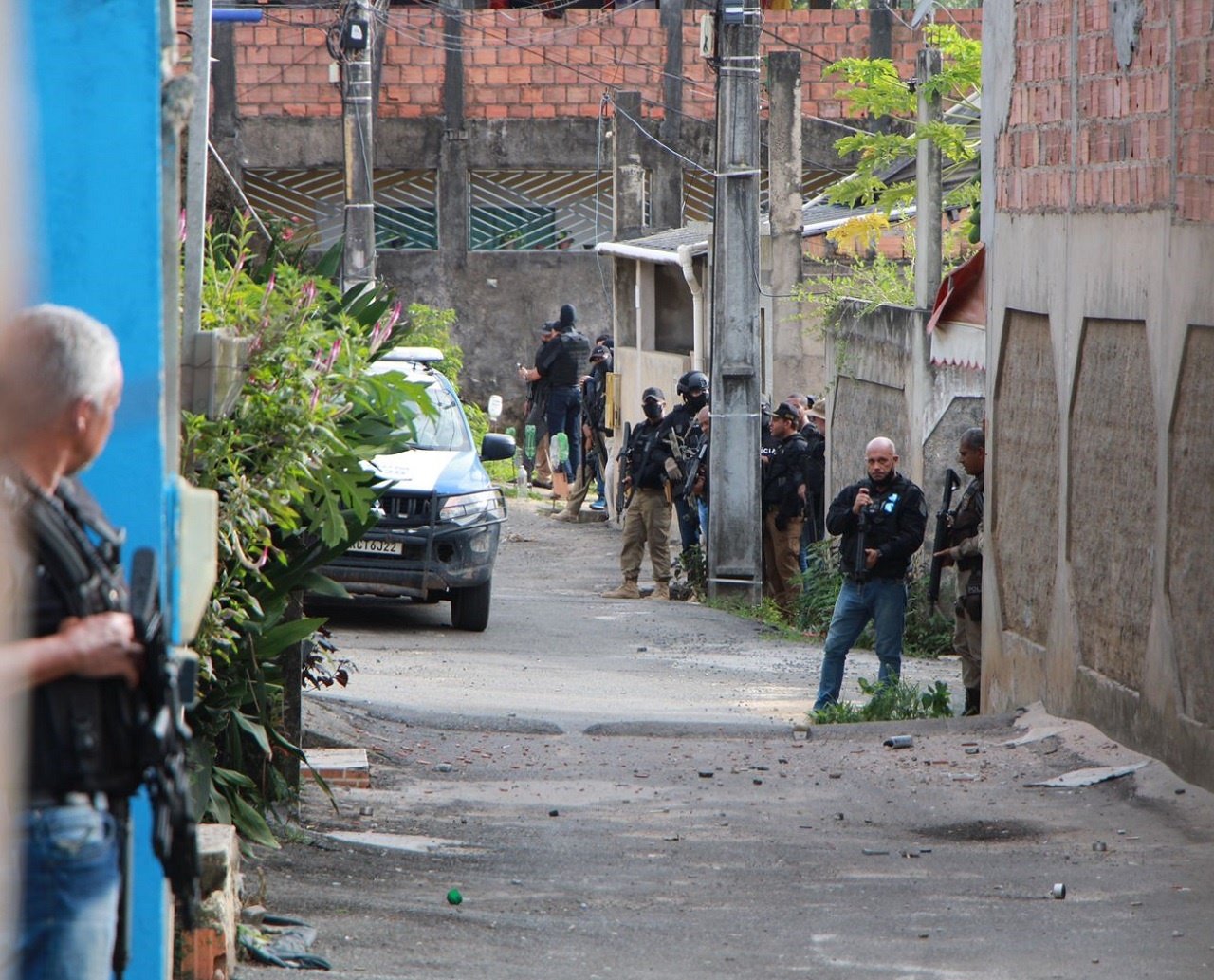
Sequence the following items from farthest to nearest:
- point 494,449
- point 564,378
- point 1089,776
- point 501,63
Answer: point 501,63
point 564,378
point 494,449
point 1089,776

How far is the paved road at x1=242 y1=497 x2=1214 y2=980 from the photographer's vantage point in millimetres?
6098

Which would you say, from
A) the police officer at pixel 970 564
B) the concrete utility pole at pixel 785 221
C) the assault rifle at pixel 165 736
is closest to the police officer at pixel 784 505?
the concrete utility pole at pixel 785 221

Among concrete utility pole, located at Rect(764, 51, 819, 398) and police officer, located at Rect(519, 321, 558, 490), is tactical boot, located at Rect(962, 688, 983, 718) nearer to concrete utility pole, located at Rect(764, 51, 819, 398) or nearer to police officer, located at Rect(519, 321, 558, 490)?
concrete utility pole, located at Rect(764, 51, 819, 398)

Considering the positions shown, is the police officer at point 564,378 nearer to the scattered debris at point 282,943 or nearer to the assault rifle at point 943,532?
the assault rifle at point 943,532

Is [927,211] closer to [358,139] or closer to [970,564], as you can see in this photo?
[970,564]

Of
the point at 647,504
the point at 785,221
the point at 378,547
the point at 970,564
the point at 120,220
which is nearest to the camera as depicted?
the point at 120,220

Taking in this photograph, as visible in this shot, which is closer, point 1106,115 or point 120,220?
point 120,220

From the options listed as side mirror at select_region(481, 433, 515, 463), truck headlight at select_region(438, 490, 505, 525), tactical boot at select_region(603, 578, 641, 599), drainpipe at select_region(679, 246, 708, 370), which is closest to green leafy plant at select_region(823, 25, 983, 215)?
drainpipe at select_region(679, 246, 708, 370)

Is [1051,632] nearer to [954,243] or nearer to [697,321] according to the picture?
[954,243]

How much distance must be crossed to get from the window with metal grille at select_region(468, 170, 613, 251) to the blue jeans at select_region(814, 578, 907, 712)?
18.5 metres

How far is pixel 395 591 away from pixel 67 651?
1082 cm

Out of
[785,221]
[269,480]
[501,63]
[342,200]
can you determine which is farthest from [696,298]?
[269,480]

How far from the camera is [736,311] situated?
16.9m

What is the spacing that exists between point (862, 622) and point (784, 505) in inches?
224
